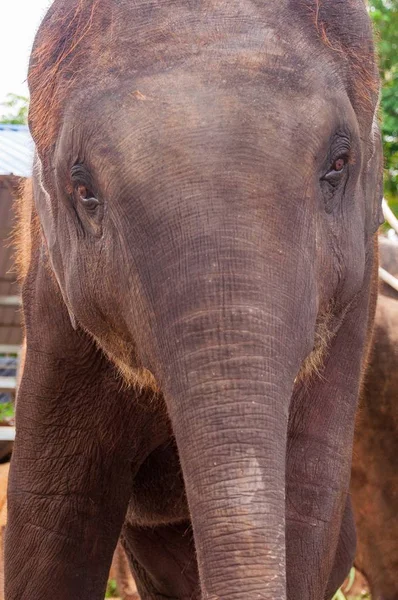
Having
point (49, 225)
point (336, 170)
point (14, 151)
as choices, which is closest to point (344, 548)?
point (49, 225)

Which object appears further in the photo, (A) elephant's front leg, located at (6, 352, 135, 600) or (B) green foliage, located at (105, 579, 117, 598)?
(B) green foliage, located at (105, 579, 117, 598)

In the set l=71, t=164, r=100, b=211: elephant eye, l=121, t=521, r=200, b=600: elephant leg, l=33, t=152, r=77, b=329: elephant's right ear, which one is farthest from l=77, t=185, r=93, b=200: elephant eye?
l=121, t=521, r=200, b=600: elephant leg

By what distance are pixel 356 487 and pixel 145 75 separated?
5.06 metres

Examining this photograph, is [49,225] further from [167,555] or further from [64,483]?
Answer: [167,555]

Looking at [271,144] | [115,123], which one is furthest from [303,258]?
[115,123]

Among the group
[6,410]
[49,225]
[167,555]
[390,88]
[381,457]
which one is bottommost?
[6,410]

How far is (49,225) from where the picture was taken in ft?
13.7

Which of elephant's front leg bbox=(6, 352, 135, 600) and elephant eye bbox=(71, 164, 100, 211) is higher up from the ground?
elephant eye bbox=(71, 164, 100, 211)

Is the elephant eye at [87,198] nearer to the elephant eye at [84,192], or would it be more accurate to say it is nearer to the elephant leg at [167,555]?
the elephant eye at [84,192]

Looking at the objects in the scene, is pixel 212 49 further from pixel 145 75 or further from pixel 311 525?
pixel 311 525

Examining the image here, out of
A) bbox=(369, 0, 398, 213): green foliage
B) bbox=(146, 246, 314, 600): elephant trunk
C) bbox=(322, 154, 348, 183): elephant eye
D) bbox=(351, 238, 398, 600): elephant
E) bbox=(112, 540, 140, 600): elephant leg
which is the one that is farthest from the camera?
bbox=(369, 0, 398, 213): green foliage

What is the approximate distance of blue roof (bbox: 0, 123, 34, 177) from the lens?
27.2 ft

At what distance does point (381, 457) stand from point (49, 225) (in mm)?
4320

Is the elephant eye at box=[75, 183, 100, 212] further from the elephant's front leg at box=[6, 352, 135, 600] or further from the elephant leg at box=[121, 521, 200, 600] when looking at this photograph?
the elephant leg at box=[121, 521, 200, 600]
